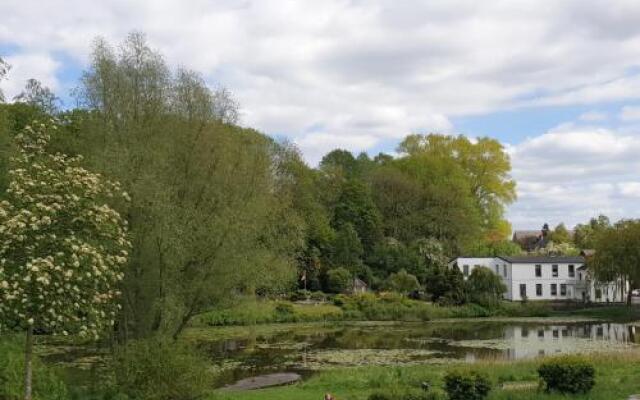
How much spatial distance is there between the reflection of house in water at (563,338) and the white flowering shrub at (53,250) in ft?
80.5

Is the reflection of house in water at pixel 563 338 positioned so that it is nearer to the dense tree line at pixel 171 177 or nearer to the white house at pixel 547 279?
the dense tree line at pixel 171 177

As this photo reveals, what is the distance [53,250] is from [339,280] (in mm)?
53768

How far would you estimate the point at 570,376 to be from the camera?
52.6 ft

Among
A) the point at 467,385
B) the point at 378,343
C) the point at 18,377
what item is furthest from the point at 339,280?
the point at 18,377

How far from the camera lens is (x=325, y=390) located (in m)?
20.2

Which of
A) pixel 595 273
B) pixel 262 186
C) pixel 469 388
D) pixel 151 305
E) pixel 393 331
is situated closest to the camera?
pixel 469 388

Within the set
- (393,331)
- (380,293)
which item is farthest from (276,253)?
(380,293)

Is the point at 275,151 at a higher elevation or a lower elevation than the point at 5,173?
higher

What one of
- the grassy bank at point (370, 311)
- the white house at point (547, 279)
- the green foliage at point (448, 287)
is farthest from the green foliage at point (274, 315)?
the white house at point (547, 279)

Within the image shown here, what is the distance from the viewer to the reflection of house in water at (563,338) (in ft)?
111

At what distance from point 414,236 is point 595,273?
23.1 m

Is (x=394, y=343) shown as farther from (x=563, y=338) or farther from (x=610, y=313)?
(x=610, y=313)

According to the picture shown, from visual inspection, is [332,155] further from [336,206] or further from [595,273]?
[595,273]

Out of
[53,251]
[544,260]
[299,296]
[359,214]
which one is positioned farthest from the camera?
[359,214]
